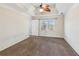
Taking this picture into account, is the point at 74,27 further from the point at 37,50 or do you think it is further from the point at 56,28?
the point at 56,28

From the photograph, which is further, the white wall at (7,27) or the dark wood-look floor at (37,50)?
the white wall at (7,27)

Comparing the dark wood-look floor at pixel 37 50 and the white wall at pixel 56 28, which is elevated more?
the white wall at pixel 56 28

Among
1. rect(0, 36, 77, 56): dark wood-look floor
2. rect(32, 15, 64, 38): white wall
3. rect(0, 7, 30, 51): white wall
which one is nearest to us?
rect(0, 36, 77, 56): dark wood-look floor

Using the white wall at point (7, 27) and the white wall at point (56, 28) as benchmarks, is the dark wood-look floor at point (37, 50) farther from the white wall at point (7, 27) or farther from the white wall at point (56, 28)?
the white wall at point (56, 28)

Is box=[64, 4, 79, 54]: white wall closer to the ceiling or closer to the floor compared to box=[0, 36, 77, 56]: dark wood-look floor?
closer to the ceiling

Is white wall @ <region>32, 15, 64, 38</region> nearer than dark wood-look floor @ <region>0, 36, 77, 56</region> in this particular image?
No

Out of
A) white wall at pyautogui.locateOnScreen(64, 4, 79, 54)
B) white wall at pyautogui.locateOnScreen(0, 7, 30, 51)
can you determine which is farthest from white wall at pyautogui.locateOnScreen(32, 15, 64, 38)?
white wall at pyautogui.locateOnScreen(0, 7, 30, 51)

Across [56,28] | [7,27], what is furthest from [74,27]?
[56,28]

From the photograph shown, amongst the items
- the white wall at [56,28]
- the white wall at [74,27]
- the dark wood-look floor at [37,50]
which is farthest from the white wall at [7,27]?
the white wall at [74,27]

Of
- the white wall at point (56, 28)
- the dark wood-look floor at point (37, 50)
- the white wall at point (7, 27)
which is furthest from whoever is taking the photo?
the white wall at point (56, 28)

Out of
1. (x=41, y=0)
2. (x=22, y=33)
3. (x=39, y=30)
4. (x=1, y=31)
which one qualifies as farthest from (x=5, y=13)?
(x=39, y=30)

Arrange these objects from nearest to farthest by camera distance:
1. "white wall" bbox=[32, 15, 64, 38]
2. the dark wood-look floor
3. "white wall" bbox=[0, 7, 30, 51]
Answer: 1. the dark wood-look floor
2. "white wall" bbox=[0, 7, 30, 51]
3. "white wall" bbox=[32, 15, 64, 38]

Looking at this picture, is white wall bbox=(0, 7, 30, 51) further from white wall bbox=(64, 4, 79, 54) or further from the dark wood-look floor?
white wall bbox=(64, 4, 79, 54)

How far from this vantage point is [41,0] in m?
0.88
